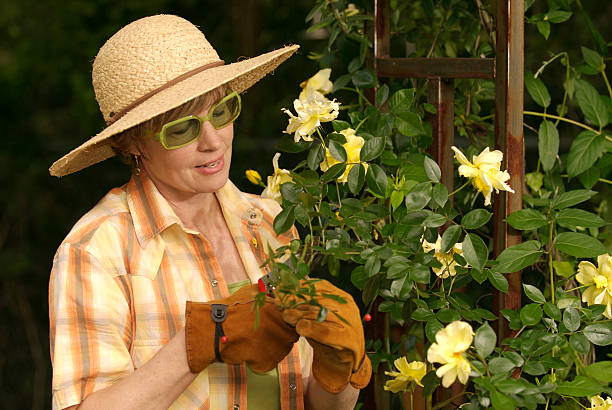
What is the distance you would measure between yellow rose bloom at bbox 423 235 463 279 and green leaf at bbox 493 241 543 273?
70 millimetres

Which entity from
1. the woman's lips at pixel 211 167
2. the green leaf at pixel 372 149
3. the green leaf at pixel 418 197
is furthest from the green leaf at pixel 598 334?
the woman's lips at pixel 211 167

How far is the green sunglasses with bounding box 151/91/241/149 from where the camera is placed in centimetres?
131

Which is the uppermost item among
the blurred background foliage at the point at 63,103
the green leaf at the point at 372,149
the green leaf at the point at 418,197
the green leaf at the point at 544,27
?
the green leaf at the point at 544,27

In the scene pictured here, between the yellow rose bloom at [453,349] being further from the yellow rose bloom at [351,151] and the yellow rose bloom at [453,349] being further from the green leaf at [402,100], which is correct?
the green leaf at [402,100]

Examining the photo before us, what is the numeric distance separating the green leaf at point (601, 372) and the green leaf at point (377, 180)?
0.44 meters

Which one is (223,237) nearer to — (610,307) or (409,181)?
(409,181)

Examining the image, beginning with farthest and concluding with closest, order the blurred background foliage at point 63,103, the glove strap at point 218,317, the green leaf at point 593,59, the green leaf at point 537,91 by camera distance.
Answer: the blurred background foliage at point 63,103, the green leaf at point 593,59, the green leaf at point 537,91, the glove strap at point 218,317

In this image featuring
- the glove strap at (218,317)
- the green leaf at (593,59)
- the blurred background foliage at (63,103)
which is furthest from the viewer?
the blurred background foliage at (63,103)

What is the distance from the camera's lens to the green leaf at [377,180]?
1.28m

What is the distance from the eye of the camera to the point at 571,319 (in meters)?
1.22

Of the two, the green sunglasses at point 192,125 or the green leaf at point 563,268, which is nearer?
the green sunglasses at point 192,125

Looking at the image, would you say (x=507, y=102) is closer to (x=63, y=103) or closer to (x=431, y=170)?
(x=431, y=170)

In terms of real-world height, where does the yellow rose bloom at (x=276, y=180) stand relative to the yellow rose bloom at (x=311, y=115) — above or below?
below

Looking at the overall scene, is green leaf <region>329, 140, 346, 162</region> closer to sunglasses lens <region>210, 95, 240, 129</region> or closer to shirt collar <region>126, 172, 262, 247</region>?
sunglasses lens <region>210, 95, 240, 129</region>
